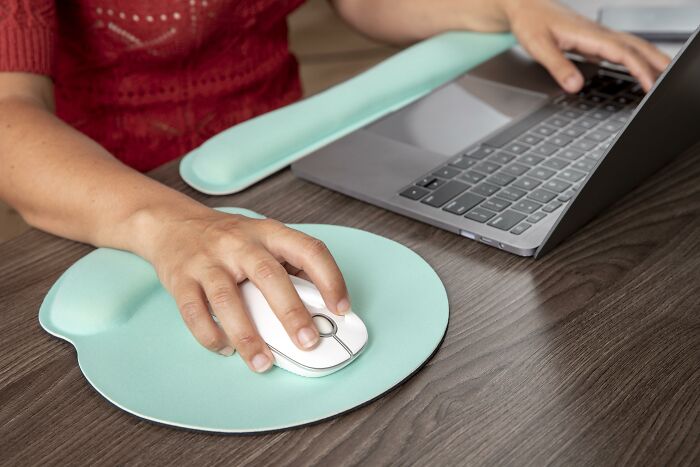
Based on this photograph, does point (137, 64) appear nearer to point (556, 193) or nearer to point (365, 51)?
point (556, 193)

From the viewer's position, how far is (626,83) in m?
0.92

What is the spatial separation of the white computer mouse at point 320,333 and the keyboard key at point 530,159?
0.89 ft

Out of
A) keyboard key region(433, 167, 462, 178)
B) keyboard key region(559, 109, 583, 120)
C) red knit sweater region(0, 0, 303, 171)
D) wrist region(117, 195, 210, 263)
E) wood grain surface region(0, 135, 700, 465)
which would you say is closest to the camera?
wood grain surface region(0, 135, 700, 465)

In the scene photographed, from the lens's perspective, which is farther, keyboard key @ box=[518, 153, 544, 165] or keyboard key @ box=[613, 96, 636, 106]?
keyboard key @ box=[613, 96, 636, 106]

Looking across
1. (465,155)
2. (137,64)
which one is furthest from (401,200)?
(137,64)

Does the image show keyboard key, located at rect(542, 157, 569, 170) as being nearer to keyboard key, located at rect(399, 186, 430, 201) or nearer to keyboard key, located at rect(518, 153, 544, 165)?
keyboard key, located at rect(518, 153, 544, 165)

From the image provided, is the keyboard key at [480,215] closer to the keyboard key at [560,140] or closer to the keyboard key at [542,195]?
the keyboard key at [542,195]

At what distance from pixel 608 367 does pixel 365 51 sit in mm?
2493

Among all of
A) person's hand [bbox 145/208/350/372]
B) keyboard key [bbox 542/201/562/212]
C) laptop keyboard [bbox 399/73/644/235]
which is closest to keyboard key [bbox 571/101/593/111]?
laptop keyboard [bbox 399/73/644/235]

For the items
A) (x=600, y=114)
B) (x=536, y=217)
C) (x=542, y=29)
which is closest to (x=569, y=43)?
(x=542, y=29)

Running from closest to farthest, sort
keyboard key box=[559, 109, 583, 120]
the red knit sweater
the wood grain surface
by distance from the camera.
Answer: the wood grain surface, keyboard key box=[559, 109, 583, 120], the red knit sweater

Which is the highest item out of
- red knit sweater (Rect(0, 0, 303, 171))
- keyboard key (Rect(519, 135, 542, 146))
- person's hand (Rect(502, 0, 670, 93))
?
person's hand (Rect(502, 0, 670, 93))

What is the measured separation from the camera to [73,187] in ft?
2.37

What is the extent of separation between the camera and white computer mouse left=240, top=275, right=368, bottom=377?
544 millimetres
